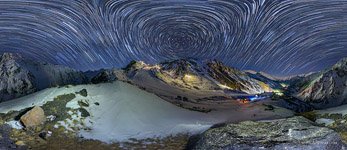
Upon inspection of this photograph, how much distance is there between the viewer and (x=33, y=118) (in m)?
40.7

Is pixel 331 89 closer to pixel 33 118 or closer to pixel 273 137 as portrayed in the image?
pixel 273 137

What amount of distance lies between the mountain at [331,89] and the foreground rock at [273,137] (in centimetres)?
10803

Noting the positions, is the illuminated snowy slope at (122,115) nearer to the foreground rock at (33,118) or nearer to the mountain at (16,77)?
the foreground rock at (33,118)

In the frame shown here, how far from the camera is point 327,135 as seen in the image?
24.8m

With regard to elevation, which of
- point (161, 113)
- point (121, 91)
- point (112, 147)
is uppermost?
point (121, 91)

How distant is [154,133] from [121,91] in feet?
73.7

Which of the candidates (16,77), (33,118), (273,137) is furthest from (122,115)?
(16,77)

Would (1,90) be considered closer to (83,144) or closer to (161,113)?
(161,113)

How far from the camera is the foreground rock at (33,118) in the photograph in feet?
130

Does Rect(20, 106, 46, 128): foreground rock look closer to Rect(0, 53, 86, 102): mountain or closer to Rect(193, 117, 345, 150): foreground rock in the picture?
Rect(193, 117, 345, 150): foreground rock

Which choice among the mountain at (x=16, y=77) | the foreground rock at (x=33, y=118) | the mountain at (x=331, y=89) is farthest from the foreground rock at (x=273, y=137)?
the mountain at (x=331, y=89)

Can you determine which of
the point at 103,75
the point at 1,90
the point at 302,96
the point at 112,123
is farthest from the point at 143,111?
the point at 302,96

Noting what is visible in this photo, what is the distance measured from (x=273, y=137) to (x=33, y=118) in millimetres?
29653

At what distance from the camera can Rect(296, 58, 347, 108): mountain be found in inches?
5192
